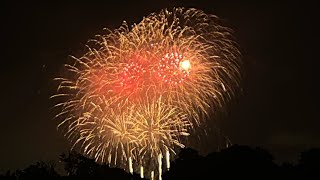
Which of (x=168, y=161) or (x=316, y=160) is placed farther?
(x=168, y=161)

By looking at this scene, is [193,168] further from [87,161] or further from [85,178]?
[87,161]

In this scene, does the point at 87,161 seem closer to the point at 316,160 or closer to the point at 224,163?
the point at 224,163

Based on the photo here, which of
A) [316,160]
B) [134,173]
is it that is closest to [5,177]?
[134,173]

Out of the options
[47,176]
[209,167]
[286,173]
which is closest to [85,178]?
[47,176]

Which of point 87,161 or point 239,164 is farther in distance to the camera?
point 87,161

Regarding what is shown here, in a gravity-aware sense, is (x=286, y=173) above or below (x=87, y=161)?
below

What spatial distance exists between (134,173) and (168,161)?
5.09m

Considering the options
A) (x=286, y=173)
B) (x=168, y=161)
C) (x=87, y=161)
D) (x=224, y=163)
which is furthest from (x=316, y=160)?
(x=87, y=161)

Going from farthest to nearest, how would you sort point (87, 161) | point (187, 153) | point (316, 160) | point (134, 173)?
point (87, 161) → point (134, 173) → point (187, 153) → point (316, 160)

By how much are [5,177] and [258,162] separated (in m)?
25.1

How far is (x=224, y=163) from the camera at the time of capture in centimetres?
6256

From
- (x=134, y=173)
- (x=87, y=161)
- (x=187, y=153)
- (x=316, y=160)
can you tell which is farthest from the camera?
(x=87, y=161)

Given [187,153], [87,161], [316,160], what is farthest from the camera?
[87,161]

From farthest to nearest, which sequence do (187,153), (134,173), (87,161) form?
(87,161) → (134,173) → (187,153)
